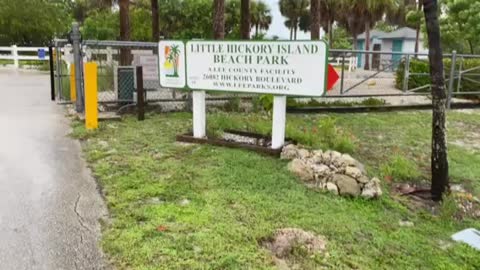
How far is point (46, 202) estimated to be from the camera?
4.16m

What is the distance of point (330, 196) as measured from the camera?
4.55 meters

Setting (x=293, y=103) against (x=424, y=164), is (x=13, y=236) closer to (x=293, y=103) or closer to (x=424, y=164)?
(x=424, y=164)

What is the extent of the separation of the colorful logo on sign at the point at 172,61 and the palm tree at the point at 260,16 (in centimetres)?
3278

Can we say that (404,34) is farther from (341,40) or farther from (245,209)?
(245,209)

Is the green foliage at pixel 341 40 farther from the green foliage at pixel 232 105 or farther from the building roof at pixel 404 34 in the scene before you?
the green foliage at pixel 232 105

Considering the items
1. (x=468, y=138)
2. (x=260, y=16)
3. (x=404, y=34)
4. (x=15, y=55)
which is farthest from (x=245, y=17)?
(x=260, y=16)

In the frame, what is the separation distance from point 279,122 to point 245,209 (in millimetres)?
2112

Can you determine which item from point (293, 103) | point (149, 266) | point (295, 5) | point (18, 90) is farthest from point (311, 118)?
point (295, 5)

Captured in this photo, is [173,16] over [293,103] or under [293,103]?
Answer: over

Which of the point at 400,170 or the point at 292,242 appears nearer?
the point at 292,242

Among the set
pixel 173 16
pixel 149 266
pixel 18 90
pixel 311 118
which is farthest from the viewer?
pixel 173 16

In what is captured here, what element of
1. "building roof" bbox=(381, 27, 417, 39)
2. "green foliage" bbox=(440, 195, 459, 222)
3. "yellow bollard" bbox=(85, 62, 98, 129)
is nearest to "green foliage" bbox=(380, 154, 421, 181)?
"green foliage" bbox=(440, 195, 459, 222)

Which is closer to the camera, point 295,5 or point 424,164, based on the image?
point 424,164

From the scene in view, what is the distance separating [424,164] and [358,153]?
891 mm
